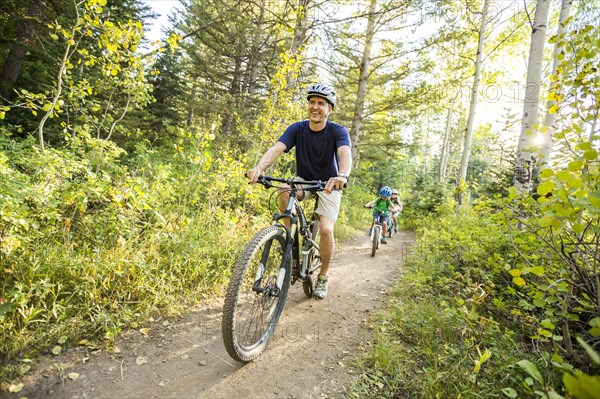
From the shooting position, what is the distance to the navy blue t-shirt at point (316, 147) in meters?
3.78

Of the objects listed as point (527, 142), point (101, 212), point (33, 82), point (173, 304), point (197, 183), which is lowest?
point (173, 304)

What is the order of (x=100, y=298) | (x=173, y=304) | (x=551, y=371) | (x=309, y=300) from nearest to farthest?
1. (x=551, y=371)
2. (x=100, y=298)
3. (x=173, y=304)
4. (x=309, y=300)

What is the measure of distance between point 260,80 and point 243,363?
14350mm

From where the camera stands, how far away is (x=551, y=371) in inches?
90.6

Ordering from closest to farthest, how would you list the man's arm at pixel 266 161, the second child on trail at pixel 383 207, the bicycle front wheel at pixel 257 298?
the bicycle front wheel at pixel 257 298, the man's arm at pixel 266 161, the second child on trail at pixel 383 207

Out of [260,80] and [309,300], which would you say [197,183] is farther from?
[260,80]

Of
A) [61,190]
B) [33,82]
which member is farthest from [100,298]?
[33,82]

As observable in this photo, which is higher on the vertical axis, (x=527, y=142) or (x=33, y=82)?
(x=33, y=82)

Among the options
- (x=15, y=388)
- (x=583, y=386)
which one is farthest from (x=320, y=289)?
(x=583, y=386)

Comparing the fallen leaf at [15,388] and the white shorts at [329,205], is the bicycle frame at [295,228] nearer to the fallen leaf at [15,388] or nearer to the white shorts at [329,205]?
the white shorts at [329,205]

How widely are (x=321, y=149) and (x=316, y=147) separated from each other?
7cm

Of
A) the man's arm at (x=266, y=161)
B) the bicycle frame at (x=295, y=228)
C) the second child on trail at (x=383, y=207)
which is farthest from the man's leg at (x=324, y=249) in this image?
the second child on trail at (x=383, y=207)

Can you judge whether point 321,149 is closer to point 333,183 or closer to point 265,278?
point 333,183

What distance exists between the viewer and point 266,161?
3514mm
